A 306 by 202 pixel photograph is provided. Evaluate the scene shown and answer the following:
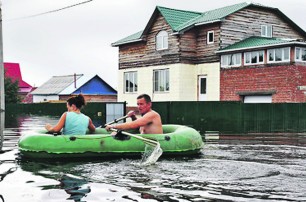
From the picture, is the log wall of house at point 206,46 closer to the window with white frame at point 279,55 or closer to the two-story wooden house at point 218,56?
the two-story wooden house at point 218,56

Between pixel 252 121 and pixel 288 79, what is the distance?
19.5ft

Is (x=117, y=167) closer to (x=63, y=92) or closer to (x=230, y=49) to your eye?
(x=230, y=49)

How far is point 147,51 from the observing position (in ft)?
117

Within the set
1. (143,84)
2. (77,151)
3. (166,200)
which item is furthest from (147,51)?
(166,200)

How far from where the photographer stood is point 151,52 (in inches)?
1391

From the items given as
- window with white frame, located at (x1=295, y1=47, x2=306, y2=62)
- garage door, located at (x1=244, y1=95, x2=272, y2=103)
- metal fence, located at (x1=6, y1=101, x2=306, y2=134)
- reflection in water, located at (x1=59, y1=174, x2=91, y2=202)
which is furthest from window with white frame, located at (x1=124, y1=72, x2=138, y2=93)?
reflection in water, located at (x1=59, y1=174, x2=91, y2=202)

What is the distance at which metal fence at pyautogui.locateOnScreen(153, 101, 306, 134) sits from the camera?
72.7 ft

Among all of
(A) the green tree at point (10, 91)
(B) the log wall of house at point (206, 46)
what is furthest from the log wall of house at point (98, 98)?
(B) the log wall of house at point (206, 46)

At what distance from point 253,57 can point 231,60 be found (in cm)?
181

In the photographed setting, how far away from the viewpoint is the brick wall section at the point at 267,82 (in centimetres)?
2755

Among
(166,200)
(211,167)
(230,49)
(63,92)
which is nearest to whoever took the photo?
(166,200)

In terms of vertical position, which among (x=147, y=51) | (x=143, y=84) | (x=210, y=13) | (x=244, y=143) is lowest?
(x=244, y=143)

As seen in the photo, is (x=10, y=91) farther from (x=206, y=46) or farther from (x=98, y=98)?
(x=206, y=46)

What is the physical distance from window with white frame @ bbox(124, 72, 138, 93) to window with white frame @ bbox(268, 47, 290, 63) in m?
12.4
